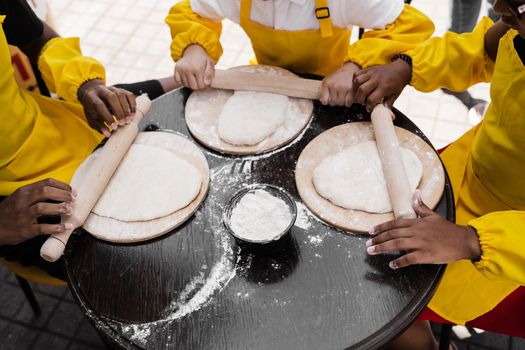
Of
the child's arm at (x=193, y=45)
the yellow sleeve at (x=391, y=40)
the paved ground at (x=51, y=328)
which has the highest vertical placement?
the yellow sleeve at (x=391, y=40)

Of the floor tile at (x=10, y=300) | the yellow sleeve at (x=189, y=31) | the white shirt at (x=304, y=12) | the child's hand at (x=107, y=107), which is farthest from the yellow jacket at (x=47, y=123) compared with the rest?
the floor tile at (x=10, y=300)

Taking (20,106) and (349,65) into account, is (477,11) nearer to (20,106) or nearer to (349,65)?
(349,65)

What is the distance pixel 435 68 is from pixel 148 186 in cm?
101

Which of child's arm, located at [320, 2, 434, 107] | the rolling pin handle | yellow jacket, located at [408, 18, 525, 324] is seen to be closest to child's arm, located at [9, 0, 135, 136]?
the rolling pin handle

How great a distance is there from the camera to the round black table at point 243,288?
1162mm

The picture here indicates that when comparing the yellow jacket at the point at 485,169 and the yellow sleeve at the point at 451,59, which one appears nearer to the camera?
the yellow jacket at the point at 485,169

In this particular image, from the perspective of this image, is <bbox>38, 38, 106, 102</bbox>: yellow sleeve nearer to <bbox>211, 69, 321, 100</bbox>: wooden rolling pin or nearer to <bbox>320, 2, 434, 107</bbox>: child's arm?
<bbox>211, 69, 321, 100</bbox>: wooden rolling pin

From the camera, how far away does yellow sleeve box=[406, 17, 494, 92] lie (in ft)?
5.29

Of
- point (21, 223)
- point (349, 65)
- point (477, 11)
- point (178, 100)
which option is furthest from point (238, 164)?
point (477, 11)

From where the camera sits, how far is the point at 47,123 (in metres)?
1.85

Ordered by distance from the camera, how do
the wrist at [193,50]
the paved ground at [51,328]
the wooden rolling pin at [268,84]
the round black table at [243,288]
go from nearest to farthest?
the round black table at [243,288]
the wooden rolling pin at [268,84]
the wrist at [193,50]
the paved ground at [51,328]

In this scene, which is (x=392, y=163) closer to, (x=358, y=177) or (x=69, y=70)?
(x=358, y=177)

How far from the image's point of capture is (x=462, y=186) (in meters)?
1.69

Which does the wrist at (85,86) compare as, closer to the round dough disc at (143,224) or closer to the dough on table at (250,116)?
the round dough disc at (143,224)
